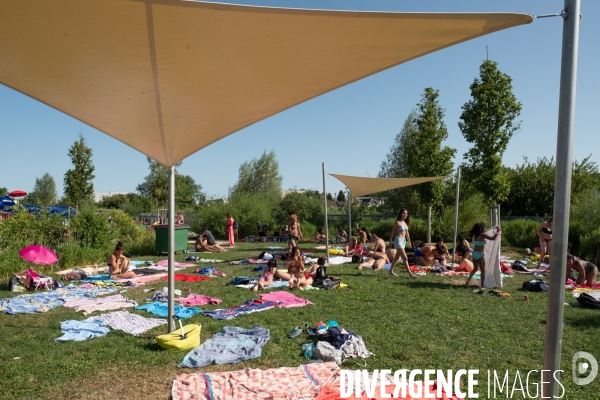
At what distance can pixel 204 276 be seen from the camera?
1108 centimetres

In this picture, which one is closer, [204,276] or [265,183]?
[204,276]

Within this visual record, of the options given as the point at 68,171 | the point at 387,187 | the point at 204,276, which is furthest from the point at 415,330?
the point at 68,171

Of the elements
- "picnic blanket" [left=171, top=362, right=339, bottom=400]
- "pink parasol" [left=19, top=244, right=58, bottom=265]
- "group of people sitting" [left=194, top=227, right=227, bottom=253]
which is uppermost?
"pink parasol" [left=19, top=244, right=58, bottom=265]

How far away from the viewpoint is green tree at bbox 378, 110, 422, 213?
34.2 metres

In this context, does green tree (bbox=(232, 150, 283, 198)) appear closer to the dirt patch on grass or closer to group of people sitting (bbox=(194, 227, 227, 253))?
group of people sitting (bbox=(194, 227, 227, 253))

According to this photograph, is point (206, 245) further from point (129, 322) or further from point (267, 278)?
point (129, 322)

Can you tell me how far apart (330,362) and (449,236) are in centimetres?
1738

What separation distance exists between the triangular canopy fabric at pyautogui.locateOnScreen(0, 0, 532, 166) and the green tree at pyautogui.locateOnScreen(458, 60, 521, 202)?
1547cm

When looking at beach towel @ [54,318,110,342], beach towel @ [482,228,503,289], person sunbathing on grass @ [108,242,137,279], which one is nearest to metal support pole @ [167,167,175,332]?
beach towel @ [54,318,110,342]

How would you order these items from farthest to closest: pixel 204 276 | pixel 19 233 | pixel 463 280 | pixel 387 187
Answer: pixel 387 187 → pixel 19 233 → pixel 204 276 → pixel 463 280

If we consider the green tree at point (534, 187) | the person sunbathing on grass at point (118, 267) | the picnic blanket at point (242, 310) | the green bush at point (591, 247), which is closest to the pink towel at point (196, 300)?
the picnic blanket at point (242, 310)

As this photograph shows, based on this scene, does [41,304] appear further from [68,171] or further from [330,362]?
[68,171]

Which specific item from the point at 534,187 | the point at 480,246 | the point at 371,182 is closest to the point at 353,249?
the point at 371,182

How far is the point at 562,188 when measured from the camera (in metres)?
2.39
